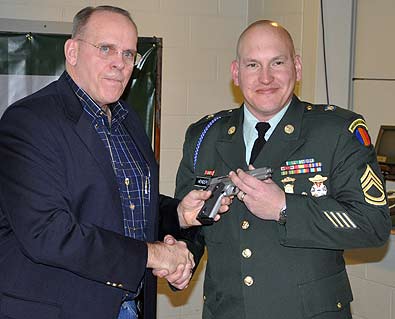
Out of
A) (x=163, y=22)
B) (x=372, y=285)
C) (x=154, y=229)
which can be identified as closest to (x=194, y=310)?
(x=372, y=285)

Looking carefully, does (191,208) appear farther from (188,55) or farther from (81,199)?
(188,55)

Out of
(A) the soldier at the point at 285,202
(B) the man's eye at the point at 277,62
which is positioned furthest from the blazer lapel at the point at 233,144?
(B) the man's eye at the point at 277,62

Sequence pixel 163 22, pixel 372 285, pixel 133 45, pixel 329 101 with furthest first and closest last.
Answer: pixel 163 22, pixel 329 101, pixel 372 285, pixel 133 45

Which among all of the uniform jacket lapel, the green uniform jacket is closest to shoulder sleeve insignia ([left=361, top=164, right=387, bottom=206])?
the green uniform jacket

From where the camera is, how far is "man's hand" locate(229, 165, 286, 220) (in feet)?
6.93

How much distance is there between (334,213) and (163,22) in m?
2.56

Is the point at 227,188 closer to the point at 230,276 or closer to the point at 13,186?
the point at 230,276

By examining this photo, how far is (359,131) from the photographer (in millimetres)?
2264

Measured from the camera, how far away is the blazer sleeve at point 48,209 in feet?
6.53

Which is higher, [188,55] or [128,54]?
[188,55]

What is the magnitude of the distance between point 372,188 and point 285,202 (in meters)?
0.28

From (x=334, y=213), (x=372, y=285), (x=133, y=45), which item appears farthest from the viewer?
A: (x=372, y=285)

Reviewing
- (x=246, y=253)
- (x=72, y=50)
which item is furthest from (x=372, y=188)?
(x=72, y=50)

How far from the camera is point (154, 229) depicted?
238 centimetres
